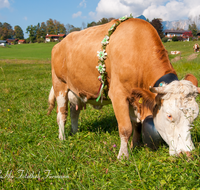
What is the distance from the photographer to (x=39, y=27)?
422ft

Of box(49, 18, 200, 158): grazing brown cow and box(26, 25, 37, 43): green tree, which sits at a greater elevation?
box(26, 25, 37, 43): green tree

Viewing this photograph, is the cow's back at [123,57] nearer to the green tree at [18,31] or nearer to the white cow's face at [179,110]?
the white cow's face at [179,110]

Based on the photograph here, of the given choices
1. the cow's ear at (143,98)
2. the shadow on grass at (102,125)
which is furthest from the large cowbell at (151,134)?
the shadow on grass at (102,125)

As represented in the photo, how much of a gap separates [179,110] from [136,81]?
865mm

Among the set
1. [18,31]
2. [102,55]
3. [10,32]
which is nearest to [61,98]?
[102,55]

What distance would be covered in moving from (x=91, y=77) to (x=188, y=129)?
2013mm

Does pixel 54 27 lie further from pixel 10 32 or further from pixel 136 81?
pixel 136 81

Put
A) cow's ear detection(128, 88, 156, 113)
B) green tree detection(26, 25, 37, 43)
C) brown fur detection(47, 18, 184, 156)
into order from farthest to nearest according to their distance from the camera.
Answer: green tree detection(26, 25, 37, 43), brown fur detection(47, 18, 184, 156), cow's ear detection(128, 88, 156, 113)

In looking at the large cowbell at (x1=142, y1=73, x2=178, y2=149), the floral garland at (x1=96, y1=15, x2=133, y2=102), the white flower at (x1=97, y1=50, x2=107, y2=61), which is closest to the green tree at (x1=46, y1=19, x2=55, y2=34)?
the floral garland at (x1=96, y1=15, x2=133, y2=102)

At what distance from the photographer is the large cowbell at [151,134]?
10.5ft

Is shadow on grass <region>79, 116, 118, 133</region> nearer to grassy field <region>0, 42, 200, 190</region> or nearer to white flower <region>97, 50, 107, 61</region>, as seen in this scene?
grassy field <region>0, 42, 200, 190</region>

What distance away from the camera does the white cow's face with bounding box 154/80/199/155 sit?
2.55 metres

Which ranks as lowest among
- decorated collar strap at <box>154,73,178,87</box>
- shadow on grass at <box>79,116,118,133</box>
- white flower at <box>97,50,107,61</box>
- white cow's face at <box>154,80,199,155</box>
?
shadow on grass at <box>79,116,118,133</box>

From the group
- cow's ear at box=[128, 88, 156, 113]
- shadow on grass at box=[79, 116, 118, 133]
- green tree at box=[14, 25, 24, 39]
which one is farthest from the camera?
green tree at box=[14, 25, 24, 39]
